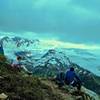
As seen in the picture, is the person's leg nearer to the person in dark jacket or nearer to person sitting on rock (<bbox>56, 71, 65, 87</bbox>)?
the person in dark jacket

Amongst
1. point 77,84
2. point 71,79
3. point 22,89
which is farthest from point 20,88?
point 71,79

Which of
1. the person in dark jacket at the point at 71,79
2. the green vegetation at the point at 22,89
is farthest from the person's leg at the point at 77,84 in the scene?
the green vegetation at the point at 22,89

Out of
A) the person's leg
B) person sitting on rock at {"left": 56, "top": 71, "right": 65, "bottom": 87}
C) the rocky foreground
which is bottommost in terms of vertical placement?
the person's leg

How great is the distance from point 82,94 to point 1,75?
781 centimetres

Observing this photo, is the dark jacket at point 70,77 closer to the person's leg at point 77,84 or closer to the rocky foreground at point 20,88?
the person's leg at point 77,84

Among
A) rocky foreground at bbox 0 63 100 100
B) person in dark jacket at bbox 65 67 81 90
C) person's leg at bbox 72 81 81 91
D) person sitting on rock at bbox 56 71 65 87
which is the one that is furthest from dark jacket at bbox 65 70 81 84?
rocky foreground at bbox 0 63 100 100

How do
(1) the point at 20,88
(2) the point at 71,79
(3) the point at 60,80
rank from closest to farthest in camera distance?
(1) the point at 20,88 < (2) the point at 71,79 < (3) the point at 60,80

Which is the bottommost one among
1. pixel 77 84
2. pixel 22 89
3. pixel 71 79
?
pixel 77 84

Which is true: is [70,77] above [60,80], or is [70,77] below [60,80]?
above

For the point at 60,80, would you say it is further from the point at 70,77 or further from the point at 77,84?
the point at 77,84

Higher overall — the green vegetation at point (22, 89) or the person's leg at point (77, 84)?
the green vegetation at point (22, 89)

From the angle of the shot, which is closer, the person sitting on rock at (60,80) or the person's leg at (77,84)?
the person sitting on rock at (60,80)

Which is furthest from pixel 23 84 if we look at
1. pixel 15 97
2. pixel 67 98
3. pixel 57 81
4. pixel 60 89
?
pixel 57 81

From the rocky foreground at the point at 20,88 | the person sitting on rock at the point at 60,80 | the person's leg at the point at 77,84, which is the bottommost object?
the person's leg at the point at 77,84
